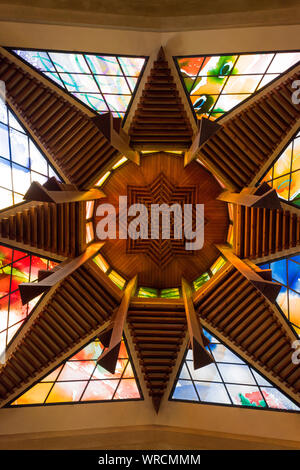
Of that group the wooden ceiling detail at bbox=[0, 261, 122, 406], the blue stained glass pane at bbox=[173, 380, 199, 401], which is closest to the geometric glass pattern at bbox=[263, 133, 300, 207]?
the wooden ceiling detail at bbox=[0, 261, 122, 406]

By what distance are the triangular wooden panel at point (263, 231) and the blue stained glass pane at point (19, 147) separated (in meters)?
6.99

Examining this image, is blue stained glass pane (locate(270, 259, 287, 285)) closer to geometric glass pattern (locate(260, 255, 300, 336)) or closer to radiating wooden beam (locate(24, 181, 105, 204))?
geometric glass pattern (locate(260, 255, 300, 336))

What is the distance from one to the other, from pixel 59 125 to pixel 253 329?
8.61 metres

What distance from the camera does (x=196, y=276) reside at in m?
14.6

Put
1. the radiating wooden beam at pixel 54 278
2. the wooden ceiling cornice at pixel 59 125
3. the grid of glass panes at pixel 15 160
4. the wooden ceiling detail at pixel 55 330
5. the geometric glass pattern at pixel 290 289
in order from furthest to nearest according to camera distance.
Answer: the geometric glass pattern at pixel 290 289
the wooden ceiling detail at pixel 55 330
the grid of glass panes at pixel 15 160
the wooden ceiling cornice at pixel 59 125
the radiating wooden beam at pixel 54 278

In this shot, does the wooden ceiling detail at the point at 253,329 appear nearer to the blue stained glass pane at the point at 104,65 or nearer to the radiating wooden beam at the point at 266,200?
the radiating wooden beam at the point at 266,200

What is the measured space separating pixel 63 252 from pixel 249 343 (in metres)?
6.53

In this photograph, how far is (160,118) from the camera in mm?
10445

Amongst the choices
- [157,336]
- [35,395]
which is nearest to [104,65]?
[157,336]

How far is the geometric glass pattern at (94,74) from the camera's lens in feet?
29.3

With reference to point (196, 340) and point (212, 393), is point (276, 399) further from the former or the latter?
point (196, 340)

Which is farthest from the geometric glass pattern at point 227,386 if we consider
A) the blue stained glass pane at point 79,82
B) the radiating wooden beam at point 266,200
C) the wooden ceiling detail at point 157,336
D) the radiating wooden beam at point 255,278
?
the blue stained glass pane at point 79,82
